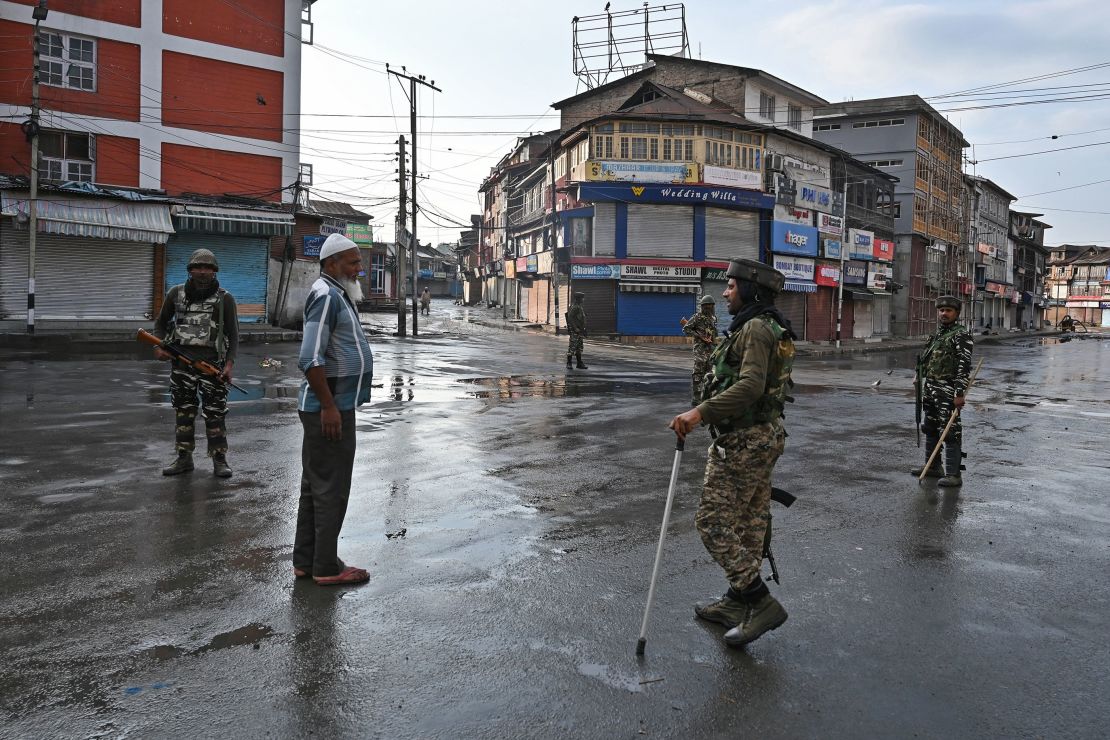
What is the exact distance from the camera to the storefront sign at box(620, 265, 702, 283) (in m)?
35.1

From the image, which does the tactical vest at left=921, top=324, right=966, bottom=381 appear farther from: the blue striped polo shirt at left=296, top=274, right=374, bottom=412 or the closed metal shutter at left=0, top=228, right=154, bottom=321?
the closed metal shutter at left=0, top=228, right=154, bottom=321

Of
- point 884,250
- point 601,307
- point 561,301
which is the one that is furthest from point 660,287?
point 884,250

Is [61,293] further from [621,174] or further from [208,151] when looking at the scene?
[621,174]

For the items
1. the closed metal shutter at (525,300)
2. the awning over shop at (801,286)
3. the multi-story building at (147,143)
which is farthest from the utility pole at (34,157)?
the awning over shop at (801,286)

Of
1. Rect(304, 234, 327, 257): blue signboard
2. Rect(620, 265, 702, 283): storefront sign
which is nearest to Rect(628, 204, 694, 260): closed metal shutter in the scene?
Rect(620, 265, 702, 283): storefront sign

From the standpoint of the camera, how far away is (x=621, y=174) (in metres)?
35.1

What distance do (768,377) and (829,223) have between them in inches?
1624

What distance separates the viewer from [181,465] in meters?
7.05

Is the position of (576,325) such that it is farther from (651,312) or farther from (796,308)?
(796,308)

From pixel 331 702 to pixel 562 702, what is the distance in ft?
3.01

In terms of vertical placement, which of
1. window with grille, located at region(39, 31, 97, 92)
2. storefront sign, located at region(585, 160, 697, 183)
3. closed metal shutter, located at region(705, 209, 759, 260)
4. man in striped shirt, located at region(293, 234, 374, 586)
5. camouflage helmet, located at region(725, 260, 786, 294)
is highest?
window with grille, located at region(39, 31, 97, 92)

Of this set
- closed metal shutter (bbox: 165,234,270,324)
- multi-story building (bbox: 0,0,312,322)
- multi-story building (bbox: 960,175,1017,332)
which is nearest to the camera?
Result: multi-story building (bbox: 0,0,312,322)

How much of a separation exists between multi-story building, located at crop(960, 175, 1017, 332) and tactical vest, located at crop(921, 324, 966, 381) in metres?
62.8

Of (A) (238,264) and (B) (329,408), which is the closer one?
(B) (329,408)
